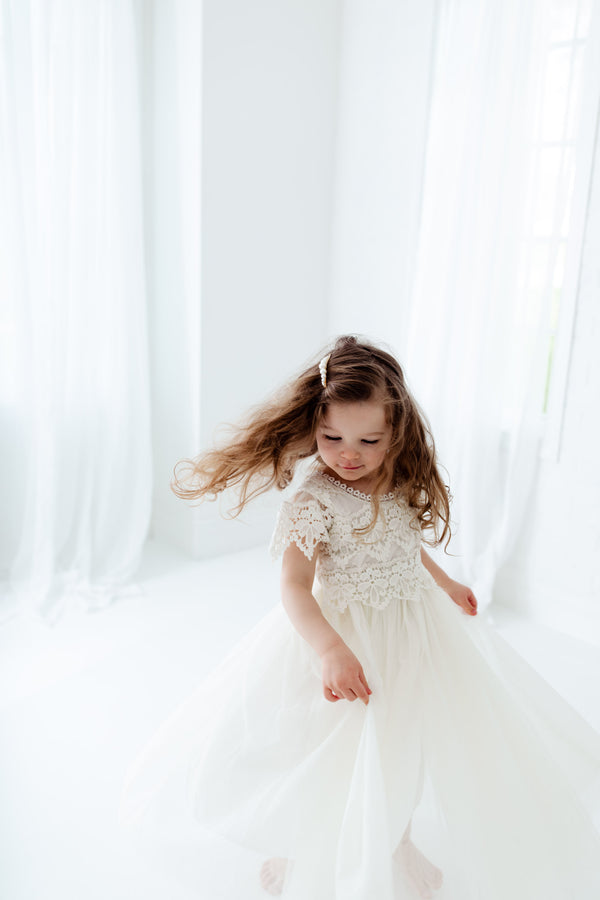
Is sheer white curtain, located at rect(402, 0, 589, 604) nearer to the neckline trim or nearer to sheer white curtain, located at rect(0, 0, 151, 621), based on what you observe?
sheer white curtain, located at rect(0, 0, 151, 621)

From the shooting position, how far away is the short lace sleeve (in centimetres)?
125

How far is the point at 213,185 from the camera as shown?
2.63 m

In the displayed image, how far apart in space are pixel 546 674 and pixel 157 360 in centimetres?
184

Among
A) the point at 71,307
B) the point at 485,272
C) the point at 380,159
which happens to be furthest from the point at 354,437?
the point at 380,159

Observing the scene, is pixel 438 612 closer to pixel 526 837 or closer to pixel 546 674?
pixel 526 837

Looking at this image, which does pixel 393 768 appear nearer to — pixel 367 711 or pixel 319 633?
pixel 367 711

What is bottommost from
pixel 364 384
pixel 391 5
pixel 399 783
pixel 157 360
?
pixel 399 783

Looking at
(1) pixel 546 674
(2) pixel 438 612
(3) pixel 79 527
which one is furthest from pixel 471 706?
(3) pixel 79 527

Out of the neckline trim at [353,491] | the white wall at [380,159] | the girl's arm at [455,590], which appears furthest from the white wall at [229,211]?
the neckline trim at [353,491]

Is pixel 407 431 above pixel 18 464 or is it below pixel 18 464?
above

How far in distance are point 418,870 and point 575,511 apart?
1356mm

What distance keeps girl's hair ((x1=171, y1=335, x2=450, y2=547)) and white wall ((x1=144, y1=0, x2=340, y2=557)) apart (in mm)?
1455

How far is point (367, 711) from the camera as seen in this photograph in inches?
45.3

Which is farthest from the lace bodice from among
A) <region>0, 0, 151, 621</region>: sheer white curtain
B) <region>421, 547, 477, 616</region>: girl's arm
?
<region>0, 0, 151, 621</region>: sheer white curtain
